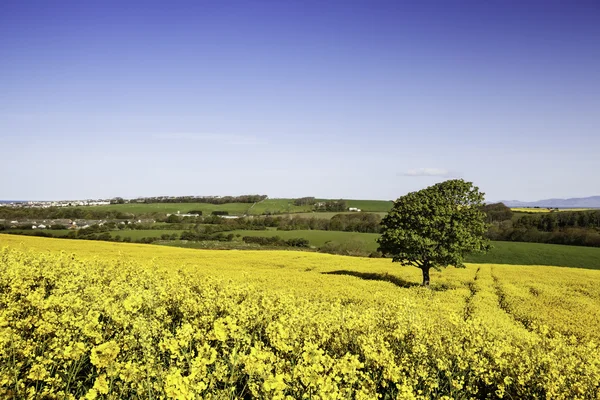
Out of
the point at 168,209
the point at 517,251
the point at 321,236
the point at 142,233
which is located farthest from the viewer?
the point at 168,209

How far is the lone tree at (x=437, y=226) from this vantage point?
2728 cm

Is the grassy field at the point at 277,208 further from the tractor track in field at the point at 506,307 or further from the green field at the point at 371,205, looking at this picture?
the tractor track in field at the point at 506,307

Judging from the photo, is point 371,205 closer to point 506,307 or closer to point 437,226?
point 437,226

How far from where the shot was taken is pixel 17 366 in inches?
213

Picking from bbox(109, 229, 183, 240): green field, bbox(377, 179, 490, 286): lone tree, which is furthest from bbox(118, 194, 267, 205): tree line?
bbox(377, 179, 490, 286): lone tree

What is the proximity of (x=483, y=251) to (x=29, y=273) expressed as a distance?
28661 mm

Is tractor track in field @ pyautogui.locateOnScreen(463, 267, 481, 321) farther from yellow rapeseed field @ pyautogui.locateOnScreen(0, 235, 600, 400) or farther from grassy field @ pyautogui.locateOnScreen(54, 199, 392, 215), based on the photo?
grassy field @ pyautogui.locateOnScreen(54, 199, 392, 215)

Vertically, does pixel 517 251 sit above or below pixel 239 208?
below

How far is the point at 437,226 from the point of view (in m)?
28.1

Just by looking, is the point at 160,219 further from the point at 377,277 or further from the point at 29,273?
the point at 29,273

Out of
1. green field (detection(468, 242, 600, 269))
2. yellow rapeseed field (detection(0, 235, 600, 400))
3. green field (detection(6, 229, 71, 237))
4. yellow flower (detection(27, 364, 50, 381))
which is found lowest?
green field (detection(468, 242, 600, 269))

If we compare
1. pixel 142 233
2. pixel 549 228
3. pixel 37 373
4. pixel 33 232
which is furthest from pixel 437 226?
pixel 549 228

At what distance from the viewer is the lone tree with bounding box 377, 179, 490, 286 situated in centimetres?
2728

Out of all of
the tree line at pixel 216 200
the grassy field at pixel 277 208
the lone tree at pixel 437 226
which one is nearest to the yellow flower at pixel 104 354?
the lone tree at pixel 437 226
